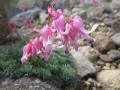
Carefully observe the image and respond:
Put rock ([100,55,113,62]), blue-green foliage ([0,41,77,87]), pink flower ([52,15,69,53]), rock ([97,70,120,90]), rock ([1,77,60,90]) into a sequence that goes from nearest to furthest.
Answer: pink flower ([52,15,69,53]) → rock ([1,77,60,90]) → blue-green foliage ([0,41,77,87]) → rock ([97,70,120,90]) → rock ([100,55,113,62])

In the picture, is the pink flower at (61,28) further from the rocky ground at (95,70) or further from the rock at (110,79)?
the rock at (110,79)

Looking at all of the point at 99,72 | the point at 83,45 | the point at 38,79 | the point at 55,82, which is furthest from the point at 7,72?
the point at 83,45

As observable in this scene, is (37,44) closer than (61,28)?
No

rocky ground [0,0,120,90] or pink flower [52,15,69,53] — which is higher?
pink flower [52,15,69,53]

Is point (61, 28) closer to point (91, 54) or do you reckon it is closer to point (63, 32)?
point (63, 32)

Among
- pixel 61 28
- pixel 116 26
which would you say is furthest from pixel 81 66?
pixel 116 26

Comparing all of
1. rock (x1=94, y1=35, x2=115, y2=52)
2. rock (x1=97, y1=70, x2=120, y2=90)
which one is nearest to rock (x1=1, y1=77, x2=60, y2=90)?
rock (x1=97, y1=70, x2=120, y2=90)

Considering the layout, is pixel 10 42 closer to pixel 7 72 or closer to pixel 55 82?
pixel 7 72

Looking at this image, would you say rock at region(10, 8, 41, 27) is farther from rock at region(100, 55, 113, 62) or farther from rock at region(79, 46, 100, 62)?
rock at region(100, 55, 113, 62)
